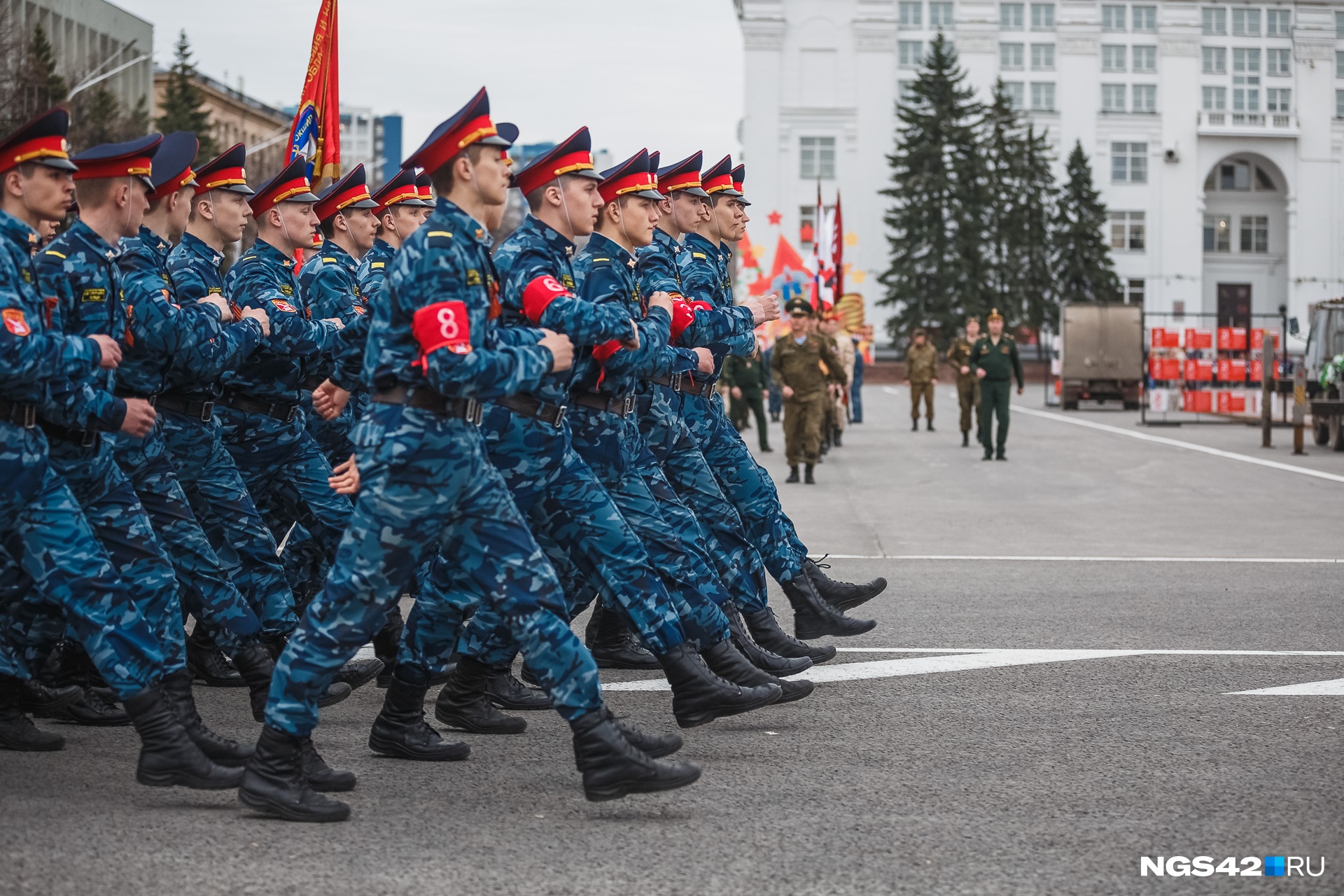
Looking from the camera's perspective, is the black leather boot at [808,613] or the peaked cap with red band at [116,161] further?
the black leather boot at [808,613]

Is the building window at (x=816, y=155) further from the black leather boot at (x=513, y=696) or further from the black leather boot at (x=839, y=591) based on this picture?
the black leather boot at (x=513, y=696)

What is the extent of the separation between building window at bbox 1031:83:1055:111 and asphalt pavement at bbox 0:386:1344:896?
78.4 meters

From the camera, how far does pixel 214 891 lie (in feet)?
14.5

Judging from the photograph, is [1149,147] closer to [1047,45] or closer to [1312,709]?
[1047,45]

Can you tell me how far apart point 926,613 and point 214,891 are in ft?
18.4

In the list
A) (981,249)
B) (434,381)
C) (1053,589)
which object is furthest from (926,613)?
(981,249)

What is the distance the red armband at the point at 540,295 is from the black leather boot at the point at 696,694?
4.43 ft

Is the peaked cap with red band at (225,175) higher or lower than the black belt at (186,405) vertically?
higher

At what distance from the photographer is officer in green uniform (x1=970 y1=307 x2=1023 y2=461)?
22906 millimetres

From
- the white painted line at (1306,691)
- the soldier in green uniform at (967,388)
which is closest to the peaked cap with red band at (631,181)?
the white painted line at (1306,691)

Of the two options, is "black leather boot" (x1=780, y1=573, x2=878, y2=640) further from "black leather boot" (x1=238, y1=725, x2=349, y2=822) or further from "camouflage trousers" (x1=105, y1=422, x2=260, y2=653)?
"black leather boot" (x1=238, y1=725, x2=349, y2=822)

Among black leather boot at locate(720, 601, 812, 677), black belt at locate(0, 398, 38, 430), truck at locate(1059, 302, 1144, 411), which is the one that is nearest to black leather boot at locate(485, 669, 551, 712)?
black leather boot at locate(720, 601, 812, 677)

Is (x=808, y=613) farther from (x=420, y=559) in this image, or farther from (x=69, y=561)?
(x=69, y=561)

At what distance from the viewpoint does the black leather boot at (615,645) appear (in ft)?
26.0
